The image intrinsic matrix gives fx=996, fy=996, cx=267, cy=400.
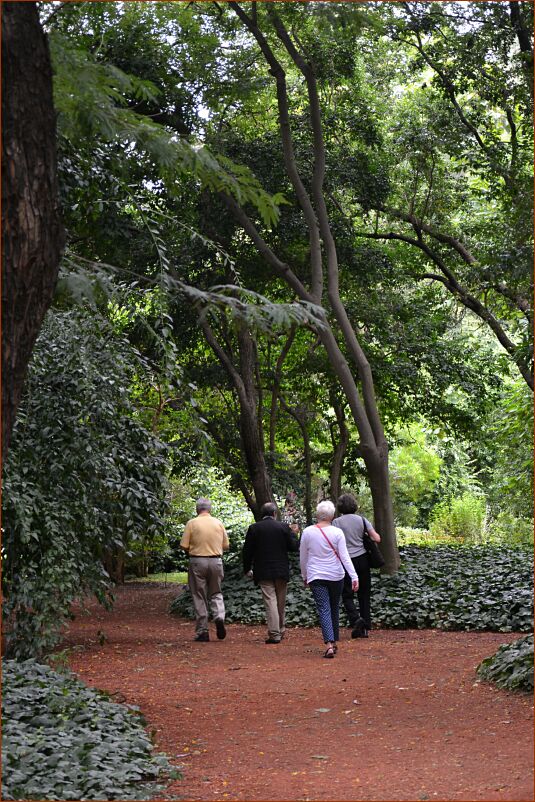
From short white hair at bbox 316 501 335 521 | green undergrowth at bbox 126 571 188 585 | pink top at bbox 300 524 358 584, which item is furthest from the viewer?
green undergrowth at bbox 126 571 188 585

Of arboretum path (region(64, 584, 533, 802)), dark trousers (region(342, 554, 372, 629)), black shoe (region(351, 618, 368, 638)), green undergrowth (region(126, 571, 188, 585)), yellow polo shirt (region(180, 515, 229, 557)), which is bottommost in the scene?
arboretum path (region(64, 584, 533, 802))

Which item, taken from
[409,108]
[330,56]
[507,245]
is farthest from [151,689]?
[409,108]

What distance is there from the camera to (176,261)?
1867 cm

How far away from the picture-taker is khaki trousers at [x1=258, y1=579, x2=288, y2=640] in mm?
13820

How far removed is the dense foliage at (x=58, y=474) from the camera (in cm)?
1095

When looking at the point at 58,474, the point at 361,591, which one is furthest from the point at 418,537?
the point at 58,474

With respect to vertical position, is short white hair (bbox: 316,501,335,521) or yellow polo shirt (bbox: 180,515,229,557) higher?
short white hair (bbox: 316,501,335,521)

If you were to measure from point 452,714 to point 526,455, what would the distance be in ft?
46.6

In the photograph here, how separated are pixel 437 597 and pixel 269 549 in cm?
366

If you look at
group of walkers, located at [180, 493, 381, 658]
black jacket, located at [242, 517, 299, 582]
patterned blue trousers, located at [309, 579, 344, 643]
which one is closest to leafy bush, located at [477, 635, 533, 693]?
patterned blue trousers, located at [309, 579, 344, 643]

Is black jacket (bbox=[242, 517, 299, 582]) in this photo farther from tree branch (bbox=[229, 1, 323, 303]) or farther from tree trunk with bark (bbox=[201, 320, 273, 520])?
tree trunk with bark (bbox=[201, 320, 273, 520])

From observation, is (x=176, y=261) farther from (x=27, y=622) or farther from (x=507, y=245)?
(x=27, y=622)

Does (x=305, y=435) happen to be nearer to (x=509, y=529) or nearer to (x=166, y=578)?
(x=166, y=578)

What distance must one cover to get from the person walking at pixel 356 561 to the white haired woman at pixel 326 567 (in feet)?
4.68
